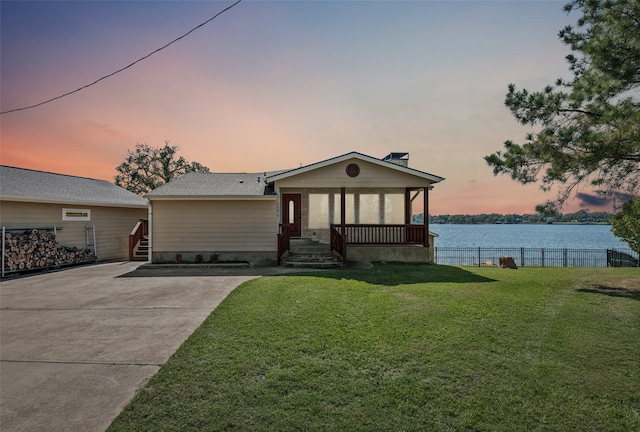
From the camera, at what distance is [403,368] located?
11.8 feet

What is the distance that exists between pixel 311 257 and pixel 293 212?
372 cm

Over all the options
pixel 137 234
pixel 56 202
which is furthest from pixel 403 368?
pixel 137 234

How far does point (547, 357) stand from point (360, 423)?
2.74 m

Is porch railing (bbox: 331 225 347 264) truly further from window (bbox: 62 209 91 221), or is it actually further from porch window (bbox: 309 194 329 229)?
window (bbox: 62 209 91 221)

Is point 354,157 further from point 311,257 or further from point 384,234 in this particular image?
point 311,257

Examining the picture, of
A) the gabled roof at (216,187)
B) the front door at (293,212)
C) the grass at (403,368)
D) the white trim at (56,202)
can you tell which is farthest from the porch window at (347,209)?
the white trim at (56,202)

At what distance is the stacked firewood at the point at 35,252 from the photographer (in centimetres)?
1045

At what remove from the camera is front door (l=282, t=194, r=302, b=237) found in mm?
14461

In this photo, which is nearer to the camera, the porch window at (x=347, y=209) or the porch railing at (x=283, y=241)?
the porch railing at (x=283, y=241)

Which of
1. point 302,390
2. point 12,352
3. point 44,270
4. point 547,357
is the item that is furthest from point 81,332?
point 44,270

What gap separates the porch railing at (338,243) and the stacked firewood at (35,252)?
34.6 feet

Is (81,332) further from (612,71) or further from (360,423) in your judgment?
(612,71)

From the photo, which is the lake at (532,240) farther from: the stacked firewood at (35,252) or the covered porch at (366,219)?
the stacked firewood at (35,252)

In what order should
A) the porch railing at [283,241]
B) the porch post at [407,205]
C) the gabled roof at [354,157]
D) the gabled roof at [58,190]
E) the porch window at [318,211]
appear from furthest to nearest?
the porch window at [318,211] < the porch post at [407,205] < the gabled roof at [354,157] < the porch railing at [283,241] < the gabled roof at [58,190]
